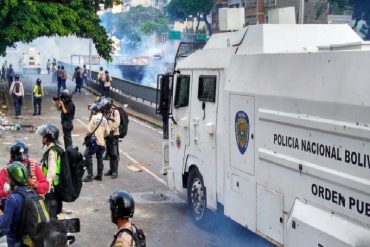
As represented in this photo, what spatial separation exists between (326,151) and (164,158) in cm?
581

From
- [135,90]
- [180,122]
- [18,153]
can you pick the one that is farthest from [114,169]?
[135,90]

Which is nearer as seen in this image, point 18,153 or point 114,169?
point 18,153

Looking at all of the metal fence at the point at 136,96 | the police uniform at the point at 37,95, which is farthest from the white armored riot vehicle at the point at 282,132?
the police uniform at the point at 37,95

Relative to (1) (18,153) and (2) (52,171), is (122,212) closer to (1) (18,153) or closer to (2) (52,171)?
(1) (18,153)

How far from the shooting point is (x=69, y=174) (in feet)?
24.2

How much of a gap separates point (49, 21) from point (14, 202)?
2631 centimetres

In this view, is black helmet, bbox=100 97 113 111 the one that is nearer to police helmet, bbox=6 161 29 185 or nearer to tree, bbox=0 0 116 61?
police helmet, bbox=6 161 29 185

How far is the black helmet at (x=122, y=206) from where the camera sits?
14.0 ft

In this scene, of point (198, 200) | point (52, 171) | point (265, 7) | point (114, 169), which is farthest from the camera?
point (265, 7)

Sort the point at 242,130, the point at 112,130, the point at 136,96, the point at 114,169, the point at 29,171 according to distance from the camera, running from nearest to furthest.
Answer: the point at 29,171 < the point at 242,130 < the point at 112,130 < the point at 114,169 < the point at 136,96

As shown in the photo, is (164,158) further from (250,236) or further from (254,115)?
(254,115)

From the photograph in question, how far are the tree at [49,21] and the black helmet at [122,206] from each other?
2579 cm

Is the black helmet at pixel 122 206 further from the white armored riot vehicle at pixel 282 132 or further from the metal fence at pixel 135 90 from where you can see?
the metal fence at pixel 135 90

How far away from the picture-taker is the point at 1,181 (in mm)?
6590
